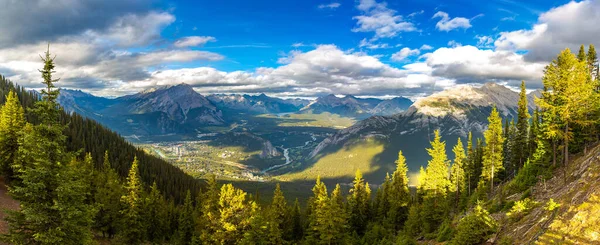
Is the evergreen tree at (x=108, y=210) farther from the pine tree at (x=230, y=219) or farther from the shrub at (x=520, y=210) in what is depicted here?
the shrub at (x=520, y=210)

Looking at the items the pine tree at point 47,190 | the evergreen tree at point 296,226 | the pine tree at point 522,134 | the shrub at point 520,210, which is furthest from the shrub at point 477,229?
the pine tree at point 522,134

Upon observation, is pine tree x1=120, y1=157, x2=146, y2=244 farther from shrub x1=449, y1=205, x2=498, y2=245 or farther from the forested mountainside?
the forested mountainside

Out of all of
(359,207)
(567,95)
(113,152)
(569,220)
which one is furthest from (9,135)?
(113,152)

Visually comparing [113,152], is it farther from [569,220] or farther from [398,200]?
[569,220]

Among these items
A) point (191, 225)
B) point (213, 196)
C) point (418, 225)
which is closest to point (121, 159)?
point (191, 225)

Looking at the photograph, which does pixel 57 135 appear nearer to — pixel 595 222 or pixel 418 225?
pixel 595 222
